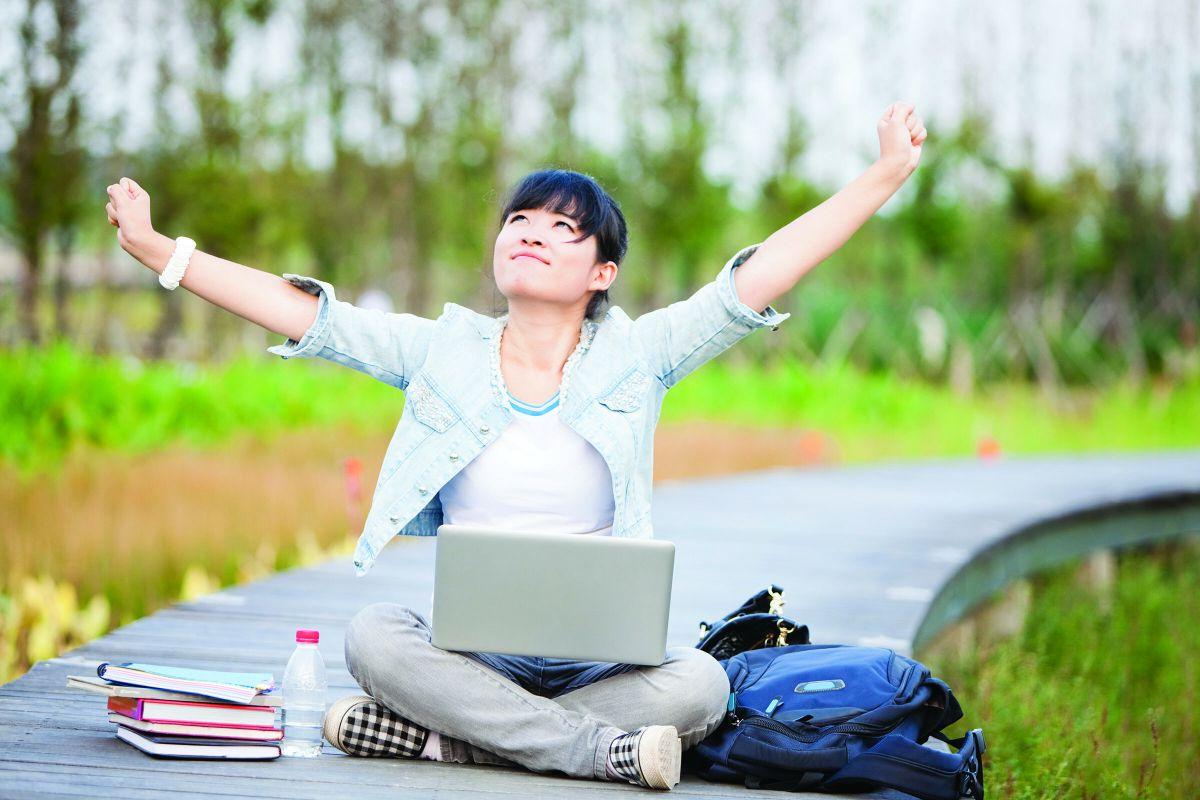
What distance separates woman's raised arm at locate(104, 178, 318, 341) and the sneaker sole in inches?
42.1

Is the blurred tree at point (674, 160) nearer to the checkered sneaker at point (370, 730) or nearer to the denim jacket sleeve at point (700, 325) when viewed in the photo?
the denim jacket sleeve at point (700, 325)

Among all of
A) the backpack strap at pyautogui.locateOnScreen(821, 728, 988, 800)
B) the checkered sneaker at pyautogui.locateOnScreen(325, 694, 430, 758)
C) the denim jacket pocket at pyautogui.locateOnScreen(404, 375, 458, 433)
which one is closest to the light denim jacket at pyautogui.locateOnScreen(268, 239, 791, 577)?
the denim jacket pocket at pyautogui.locateOnScreen(404, 375, 458, 433)

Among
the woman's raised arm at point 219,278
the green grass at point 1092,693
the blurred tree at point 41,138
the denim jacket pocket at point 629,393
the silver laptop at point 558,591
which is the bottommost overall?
the green grass at point 1092,693

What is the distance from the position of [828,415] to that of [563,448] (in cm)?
1107

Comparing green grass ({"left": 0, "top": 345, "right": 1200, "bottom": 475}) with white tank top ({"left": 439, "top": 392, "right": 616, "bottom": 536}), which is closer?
white tank top ({"left": 439, "top": 392, "right": 616, "bottom": 536})

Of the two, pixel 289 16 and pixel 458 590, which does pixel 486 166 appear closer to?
pixel 289 16

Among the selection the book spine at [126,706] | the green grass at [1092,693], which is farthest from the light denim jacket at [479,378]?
the green grass at [1092,693]

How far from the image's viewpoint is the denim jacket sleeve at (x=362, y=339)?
2977 millimetres

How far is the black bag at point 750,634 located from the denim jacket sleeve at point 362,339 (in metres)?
0.96

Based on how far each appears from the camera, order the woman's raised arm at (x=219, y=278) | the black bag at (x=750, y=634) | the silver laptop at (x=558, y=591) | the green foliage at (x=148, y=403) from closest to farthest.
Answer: the silver laptop at (x=558, y=591) → the woman's raised arm at (x=219, y=278) → the black bag at (x=750, y=634) → the green foliage at (x=148, y=403)

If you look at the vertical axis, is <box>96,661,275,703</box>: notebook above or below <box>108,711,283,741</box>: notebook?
above

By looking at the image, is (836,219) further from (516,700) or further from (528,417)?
(516,700)

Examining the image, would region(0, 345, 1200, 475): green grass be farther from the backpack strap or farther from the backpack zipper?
the backpack strap

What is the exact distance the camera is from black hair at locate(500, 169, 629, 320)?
301 centimetres
